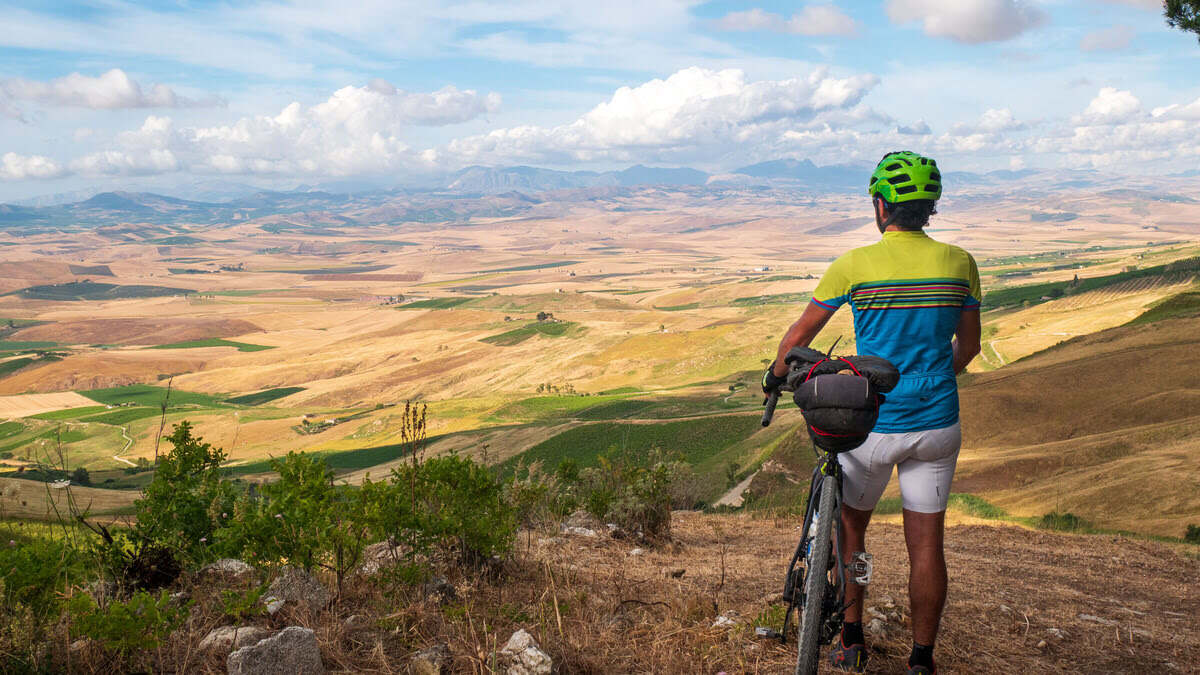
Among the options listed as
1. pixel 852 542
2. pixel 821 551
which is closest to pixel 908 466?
pixel 852 542

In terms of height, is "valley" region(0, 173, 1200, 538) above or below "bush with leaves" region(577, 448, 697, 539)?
below

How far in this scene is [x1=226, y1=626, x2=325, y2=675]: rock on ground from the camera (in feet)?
14.1

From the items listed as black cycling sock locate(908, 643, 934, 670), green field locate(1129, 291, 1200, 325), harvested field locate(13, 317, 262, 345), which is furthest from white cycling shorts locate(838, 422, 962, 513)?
harvested field locate(13, 317, 262, 345)

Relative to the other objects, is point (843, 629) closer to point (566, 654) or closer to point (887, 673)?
point (887, 673)

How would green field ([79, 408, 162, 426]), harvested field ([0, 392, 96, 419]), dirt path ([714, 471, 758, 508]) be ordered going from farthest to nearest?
harvested field ([0, 392, 96, 419]) < green field ([79, 408, 162, 426]) < dirt path ([714, 471, 758, 508])

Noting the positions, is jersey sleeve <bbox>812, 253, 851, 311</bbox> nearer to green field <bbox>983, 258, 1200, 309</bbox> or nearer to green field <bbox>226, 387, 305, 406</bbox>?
green field <bbox>226, 387, 305, 406</bbox>

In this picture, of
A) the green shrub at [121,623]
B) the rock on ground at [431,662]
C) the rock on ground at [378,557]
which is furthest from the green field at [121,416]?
the rock on ground at [431,662]

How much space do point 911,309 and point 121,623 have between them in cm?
481

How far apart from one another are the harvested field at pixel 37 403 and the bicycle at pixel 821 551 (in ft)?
424

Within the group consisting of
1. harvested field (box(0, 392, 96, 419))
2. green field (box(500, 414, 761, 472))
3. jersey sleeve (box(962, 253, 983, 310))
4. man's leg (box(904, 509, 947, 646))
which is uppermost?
jersey sleeve (box(962, 253, 983, 310))

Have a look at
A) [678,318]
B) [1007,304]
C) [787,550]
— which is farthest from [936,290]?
[678,318]

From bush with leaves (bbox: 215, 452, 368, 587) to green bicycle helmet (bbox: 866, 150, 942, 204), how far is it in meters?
4.47

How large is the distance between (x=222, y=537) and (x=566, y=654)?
2.75m

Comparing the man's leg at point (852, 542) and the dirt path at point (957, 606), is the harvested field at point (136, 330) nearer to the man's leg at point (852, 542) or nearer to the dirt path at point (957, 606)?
the dirt path at point (957, 606)
